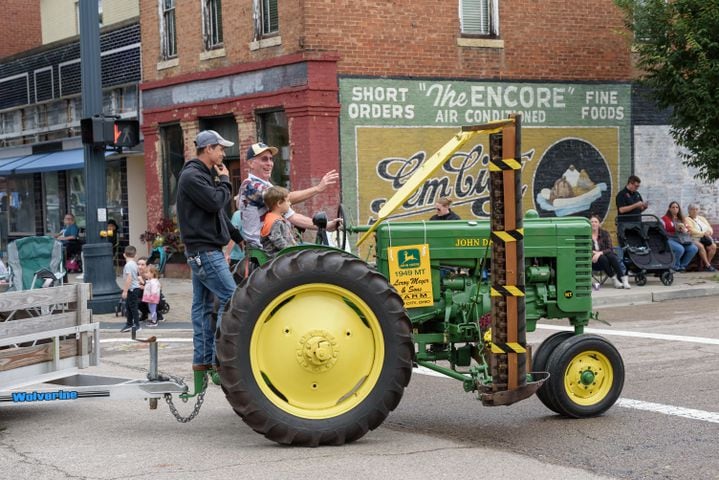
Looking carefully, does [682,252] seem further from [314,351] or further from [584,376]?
[314,351]

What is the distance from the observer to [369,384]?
7598 millimetres

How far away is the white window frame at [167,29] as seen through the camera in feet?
80.0

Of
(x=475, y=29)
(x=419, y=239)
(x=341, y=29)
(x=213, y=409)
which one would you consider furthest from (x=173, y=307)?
(x=419, y=239)

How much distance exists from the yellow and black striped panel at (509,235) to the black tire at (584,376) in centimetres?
123

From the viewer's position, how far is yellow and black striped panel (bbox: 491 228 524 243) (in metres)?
7.49

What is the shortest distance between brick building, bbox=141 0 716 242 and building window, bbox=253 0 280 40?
0.03m


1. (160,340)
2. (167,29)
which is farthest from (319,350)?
(167,29)

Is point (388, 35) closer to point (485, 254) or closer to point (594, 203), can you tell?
point (594, 203)

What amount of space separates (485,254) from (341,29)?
42.2 feet

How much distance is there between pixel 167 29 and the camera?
24578 mm

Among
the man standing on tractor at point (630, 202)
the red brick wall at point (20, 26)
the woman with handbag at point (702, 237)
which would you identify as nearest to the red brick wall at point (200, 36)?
the man standing on tractor at point (630, 202)

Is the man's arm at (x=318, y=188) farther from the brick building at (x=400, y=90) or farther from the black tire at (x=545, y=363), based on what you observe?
the brick building at (x=400, y=90)

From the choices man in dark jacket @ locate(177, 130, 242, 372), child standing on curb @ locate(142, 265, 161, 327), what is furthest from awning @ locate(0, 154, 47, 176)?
man in dark jacket @ locate(177, 130, 242, 372)

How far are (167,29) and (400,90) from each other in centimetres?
628
